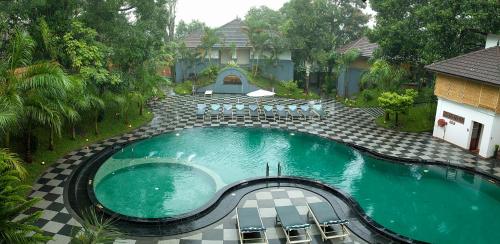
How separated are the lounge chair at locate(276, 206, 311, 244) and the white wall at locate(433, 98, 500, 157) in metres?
9.43

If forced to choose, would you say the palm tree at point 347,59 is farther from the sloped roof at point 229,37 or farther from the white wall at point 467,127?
the white wall at point 467,127

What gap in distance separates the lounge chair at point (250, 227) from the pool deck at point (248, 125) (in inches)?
14.9

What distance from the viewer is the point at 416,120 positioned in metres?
18.5

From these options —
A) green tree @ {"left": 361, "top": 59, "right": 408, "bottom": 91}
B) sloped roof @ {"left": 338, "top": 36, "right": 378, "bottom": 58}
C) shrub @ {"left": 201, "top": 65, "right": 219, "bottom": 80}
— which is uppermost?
sloped roof @ {"left": 338, "top": 36, "right": 378, "bottom": 58}

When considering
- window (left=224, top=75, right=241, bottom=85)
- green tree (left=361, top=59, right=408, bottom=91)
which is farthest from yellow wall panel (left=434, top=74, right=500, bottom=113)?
window (left=224, top=75, right=241, bottom=85)

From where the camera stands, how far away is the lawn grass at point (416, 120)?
58.7ft

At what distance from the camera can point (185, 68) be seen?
94.7 ft

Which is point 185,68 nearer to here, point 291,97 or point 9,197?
point 291,97

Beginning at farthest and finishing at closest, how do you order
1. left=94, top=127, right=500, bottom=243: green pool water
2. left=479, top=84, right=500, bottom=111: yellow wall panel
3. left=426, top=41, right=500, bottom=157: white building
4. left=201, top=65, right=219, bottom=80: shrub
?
left=201, top=65, right=219, bottom=80: shrub → left=426, top=41, right=500, bottom=157: white building → left=479, top=84, right=500, bottom=111: yellow wall panel → left=94, top=127, right=500, bottom=243: green pool water

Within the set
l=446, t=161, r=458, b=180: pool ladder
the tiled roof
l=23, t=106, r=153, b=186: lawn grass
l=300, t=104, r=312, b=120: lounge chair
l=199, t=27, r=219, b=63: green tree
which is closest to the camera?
l=23, t=106, r=153, b=186: lawn grass

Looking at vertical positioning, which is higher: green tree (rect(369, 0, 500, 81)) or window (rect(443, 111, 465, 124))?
green tree (rect(369, 0, 500, 81))

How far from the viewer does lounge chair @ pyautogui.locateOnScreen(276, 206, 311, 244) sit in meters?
8.38

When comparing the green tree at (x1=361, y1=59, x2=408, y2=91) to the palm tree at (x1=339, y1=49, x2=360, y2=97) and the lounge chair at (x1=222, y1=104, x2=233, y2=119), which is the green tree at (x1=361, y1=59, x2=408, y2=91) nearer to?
the palm tree at (x1=339, y1=49, x2=360, y2=97)

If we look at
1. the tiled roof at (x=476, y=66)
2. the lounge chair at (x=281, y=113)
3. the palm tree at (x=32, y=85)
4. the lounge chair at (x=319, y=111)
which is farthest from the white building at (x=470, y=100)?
the palm tree at (x=32, y=85)
